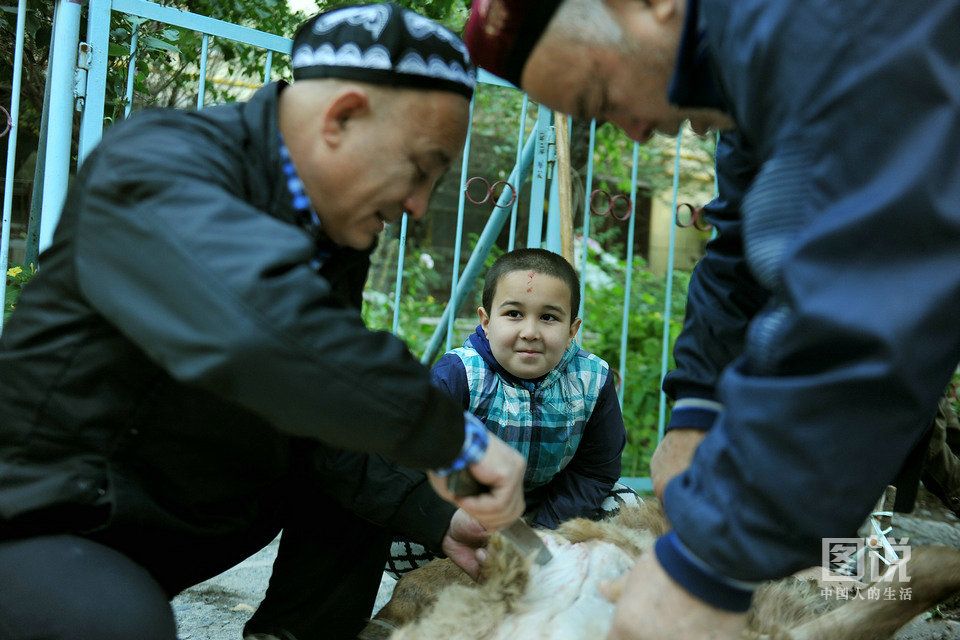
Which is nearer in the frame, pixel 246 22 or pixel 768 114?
pixel 768 114

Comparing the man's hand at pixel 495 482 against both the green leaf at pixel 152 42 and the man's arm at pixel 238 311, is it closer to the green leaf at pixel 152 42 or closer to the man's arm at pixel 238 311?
the man's arm at pixel 238 311

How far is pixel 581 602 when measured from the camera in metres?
1.72

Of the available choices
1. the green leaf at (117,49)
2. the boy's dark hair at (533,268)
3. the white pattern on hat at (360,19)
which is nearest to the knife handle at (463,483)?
the white pattern on hat at (360,19)

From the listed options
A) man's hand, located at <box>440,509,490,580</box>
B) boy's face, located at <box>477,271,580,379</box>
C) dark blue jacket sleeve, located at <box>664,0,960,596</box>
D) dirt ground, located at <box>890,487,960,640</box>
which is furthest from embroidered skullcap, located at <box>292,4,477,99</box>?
dirt ground, located at <box>890,487,960,640</box>

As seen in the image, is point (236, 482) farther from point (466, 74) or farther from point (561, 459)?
point (561, 459)

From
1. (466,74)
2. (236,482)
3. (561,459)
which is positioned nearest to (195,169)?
(466,74)

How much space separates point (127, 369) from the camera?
5.11 feet

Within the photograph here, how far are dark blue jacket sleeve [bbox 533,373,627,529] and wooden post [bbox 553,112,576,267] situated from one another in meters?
0.92

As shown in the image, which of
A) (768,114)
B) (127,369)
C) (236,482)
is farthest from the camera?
(236,482)

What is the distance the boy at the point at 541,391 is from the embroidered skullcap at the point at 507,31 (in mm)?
1491

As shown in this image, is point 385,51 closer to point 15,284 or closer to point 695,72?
point 695,72

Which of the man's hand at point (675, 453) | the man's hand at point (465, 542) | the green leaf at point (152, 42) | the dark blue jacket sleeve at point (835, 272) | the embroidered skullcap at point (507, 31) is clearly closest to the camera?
the dark blue jacket sleeve at point (835, 272)

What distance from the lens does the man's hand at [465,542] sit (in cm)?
201

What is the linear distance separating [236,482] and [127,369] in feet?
1.30
